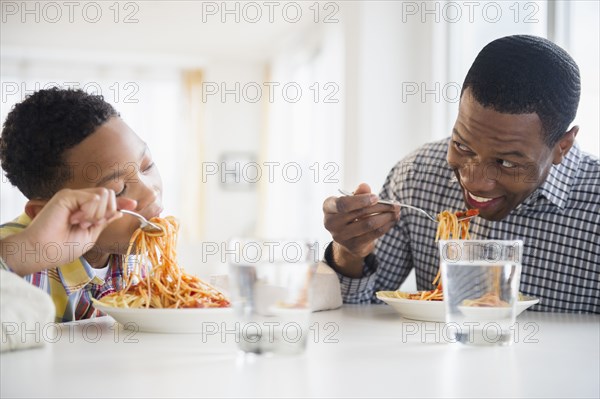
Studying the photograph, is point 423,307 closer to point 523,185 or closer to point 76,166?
point 523,185

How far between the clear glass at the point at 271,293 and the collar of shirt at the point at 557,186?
0.98 m

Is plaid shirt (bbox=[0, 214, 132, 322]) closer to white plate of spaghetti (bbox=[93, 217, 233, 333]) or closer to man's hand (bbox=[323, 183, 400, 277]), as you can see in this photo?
white plate of spaghetti (bbox=[93, 217, 233, 333])

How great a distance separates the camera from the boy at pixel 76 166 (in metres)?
1.50

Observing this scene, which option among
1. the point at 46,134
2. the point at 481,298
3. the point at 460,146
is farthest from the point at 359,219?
the point at 46,134

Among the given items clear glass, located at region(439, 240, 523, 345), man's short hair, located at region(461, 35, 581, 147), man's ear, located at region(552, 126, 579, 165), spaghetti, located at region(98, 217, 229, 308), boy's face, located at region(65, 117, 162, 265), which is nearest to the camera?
clear glass, located at region(439, 240, 523, 345)

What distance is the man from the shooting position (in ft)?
5.24

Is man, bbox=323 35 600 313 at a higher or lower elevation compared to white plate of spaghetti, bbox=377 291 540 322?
higher

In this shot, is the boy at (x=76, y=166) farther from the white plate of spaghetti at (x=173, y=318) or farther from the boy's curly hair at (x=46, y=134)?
the white plate of spaghetti at (x=173, y=318)

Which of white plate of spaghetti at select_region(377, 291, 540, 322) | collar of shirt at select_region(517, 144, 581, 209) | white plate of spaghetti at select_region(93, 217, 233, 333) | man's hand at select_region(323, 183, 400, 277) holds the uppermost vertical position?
collar of shirt at select_region(517, 144, 581, 209)

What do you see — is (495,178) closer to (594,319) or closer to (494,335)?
(594,319)

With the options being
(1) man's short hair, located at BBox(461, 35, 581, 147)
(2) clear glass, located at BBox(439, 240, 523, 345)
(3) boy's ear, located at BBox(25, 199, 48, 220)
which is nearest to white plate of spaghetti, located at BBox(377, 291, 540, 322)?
(2) clear glass, located at BBox(439, 240, 523, 345)

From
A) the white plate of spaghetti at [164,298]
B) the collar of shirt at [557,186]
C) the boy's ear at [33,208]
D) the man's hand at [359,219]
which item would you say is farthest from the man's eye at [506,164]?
the boy's ear at [33,208]

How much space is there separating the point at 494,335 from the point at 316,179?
16.3ft

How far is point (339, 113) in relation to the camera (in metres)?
5.27
